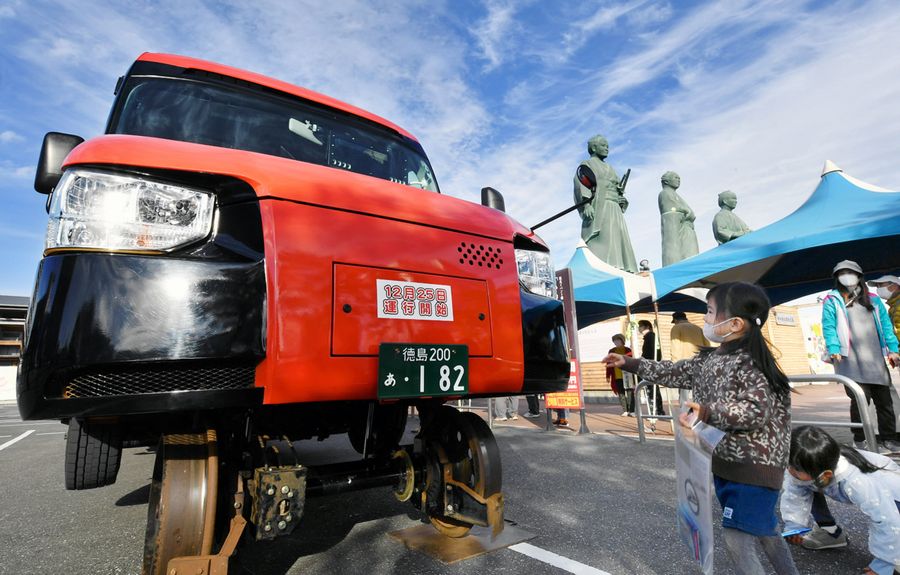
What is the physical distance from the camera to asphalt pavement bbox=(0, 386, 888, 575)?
2.21 metres

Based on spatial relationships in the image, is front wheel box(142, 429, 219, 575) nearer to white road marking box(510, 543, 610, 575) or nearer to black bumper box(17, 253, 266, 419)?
black bumper box(17, 253, 266, 419)

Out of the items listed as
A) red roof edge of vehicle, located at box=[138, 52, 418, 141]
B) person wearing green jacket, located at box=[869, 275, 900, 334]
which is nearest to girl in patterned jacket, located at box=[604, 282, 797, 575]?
red roof edge of vehicle, located at box=[138, 52, 418, 141]

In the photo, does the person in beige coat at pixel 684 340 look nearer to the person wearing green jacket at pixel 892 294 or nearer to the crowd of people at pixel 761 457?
the person wearing green jacket at pixel 892 294

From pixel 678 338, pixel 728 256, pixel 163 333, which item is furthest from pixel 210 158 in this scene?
pixel 728 256

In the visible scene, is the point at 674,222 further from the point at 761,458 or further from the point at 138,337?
the point at 138,337

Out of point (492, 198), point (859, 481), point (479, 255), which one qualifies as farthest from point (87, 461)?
point (859, 481)

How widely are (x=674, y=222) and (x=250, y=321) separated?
22.7 metres

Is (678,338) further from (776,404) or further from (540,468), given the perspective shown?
(776,404)

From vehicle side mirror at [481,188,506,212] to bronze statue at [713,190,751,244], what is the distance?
19451 millimetres

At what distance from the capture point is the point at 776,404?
1.69 meters

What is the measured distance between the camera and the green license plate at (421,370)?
1.61 meters

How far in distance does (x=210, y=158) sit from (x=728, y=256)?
700 centimetres

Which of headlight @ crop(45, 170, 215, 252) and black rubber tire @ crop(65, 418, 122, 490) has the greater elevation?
headlight @ crop(45, 170, 215, 252)

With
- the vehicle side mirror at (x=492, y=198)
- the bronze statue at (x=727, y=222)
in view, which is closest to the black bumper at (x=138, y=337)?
the vehicle side mirror at (x=492, y=198)
